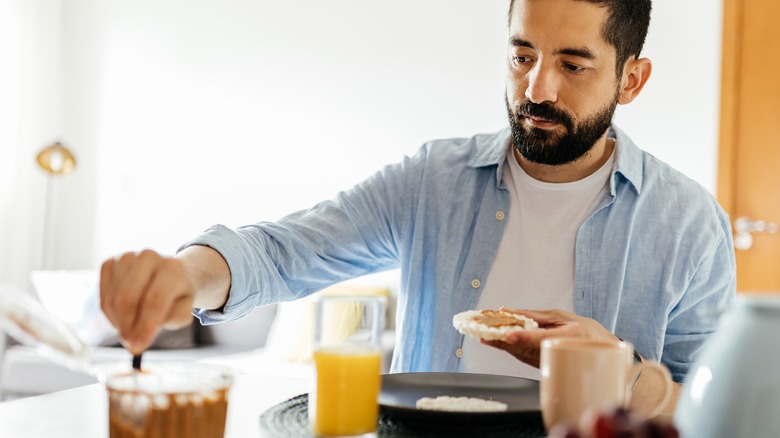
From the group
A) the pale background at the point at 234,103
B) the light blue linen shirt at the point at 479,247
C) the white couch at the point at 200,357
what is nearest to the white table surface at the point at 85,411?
the light blue linen shirt at the point at 479,247

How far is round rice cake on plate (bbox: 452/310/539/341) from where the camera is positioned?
1.21 meters

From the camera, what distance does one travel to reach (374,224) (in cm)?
171

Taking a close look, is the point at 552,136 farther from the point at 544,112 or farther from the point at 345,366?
the point at 345,366

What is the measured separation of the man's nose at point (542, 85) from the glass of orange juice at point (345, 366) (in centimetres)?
75

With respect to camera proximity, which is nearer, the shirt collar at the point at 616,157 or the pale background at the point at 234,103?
the shirt collar at the point at 616,157

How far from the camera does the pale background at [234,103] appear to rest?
13.9 ft

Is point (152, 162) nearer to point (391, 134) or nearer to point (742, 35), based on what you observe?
point (391, 134)

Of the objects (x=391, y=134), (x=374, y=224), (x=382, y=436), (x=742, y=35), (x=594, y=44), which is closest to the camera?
(x=382, y=436)

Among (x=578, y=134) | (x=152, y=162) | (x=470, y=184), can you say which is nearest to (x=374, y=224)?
(x=470, y=184)

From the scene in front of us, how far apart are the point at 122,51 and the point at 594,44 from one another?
409 centimetres

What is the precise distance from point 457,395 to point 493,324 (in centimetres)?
17

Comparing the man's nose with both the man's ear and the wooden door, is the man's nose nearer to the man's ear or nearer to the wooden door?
the man's ear

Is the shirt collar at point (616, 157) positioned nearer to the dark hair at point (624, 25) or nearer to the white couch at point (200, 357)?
the dark hair at point (624, 25)

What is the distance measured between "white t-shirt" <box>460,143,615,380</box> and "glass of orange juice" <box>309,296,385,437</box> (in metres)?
0.68
